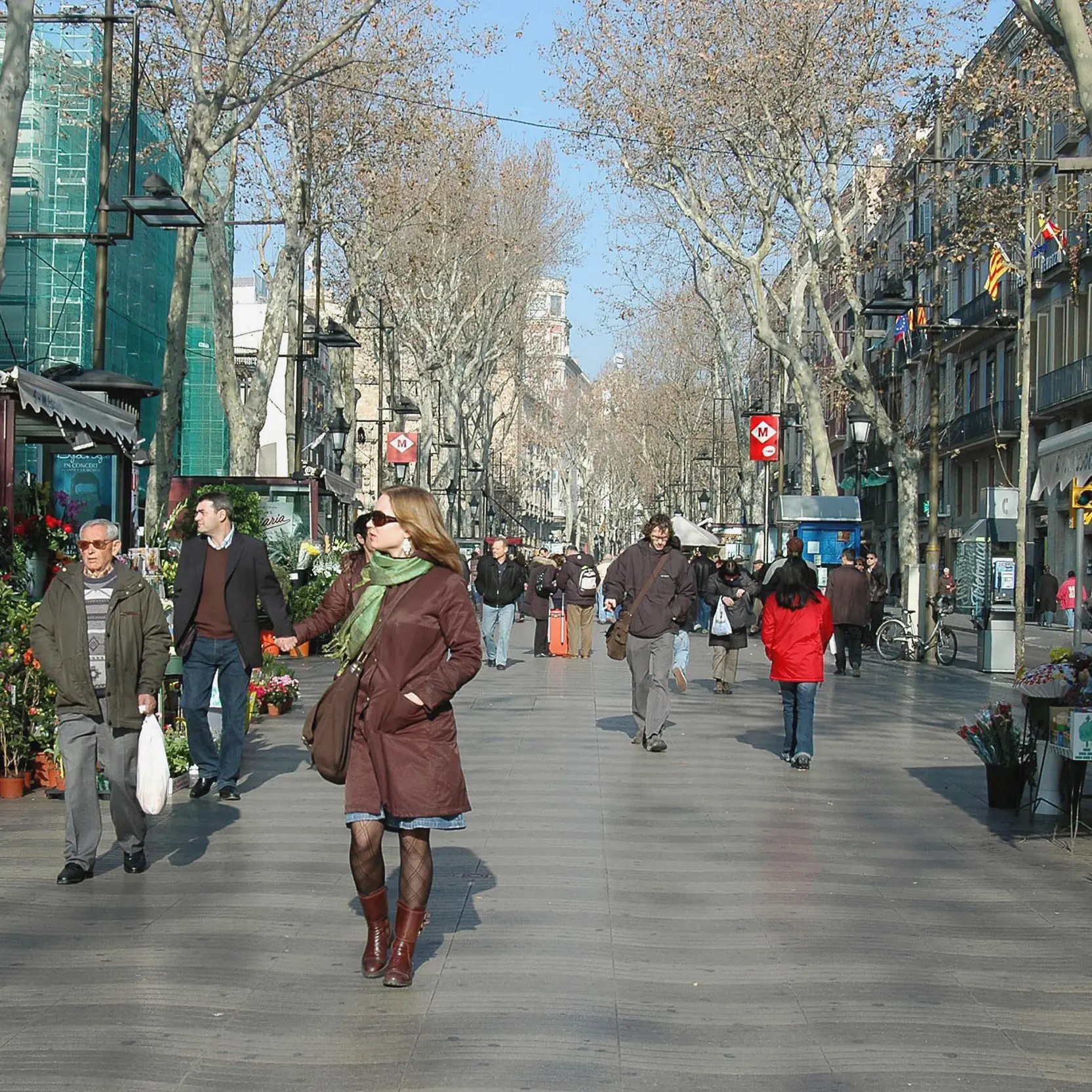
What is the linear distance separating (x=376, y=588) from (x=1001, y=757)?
5458 millimetres

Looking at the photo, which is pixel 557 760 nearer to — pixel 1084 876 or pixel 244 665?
pixel 244 665

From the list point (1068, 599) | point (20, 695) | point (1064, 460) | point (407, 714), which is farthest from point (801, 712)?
A: point (1068, 599)

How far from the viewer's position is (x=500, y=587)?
21703 millimetres

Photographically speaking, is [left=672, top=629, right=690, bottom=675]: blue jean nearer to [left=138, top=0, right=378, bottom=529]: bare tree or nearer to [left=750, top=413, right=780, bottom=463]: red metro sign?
[left=138, top=0, right=378, bottom=529]: bare tree

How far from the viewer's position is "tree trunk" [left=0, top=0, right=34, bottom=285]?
1030 centimetres

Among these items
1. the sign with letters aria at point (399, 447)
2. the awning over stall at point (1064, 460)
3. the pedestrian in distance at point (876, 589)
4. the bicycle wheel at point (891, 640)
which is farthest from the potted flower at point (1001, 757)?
the sign with letters aria at point (399, 447)

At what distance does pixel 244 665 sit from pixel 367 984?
4635 millimetres

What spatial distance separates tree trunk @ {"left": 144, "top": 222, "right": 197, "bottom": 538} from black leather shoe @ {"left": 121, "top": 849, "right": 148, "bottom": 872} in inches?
572

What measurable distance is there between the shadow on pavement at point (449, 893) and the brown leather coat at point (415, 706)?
2.72 ft

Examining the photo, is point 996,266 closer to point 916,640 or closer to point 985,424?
point 916,640

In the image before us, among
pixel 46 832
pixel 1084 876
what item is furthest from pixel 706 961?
pixel 46 832

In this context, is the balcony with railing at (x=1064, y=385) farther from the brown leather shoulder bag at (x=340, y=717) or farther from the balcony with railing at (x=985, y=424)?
the brown leather shoulder bag at (x=340, y=717)

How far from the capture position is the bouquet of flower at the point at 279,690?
14875mm

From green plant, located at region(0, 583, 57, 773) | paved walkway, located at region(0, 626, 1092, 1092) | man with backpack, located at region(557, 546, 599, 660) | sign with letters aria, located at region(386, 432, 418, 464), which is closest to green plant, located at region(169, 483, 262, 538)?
man with backpack, located at region(557, 546, 599, 660)
